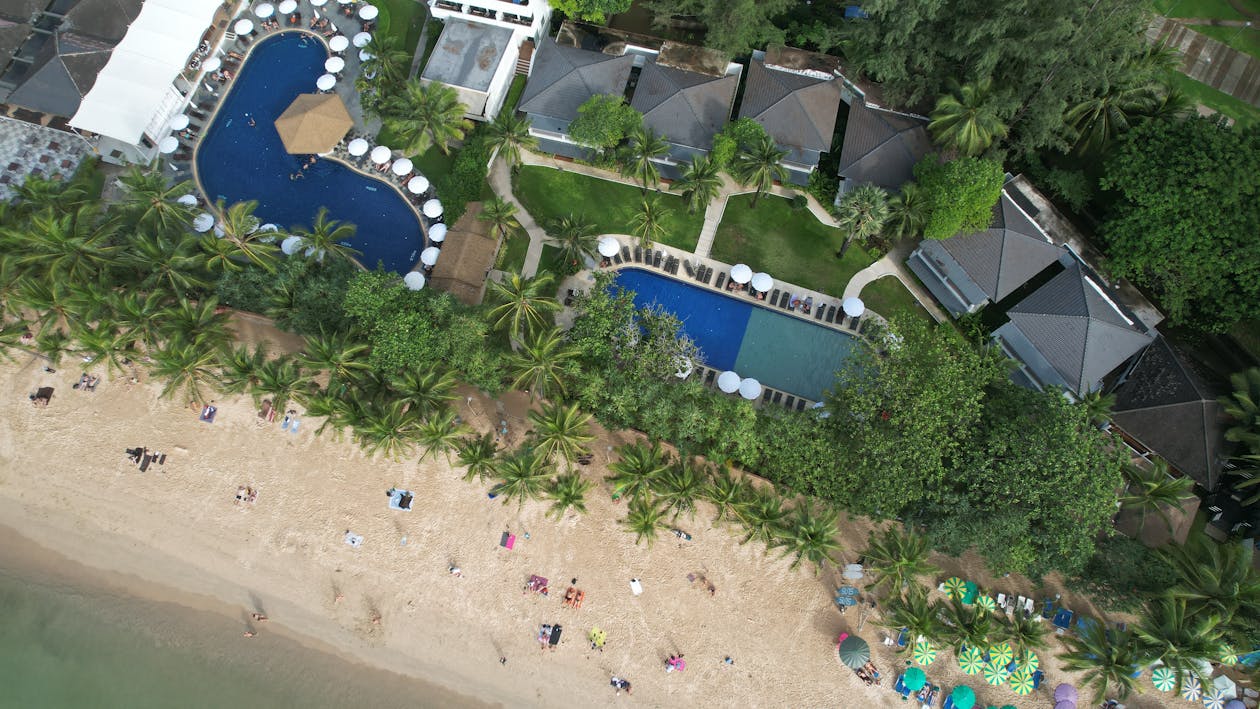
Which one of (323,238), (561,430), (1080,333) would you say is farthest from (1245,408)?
(323,238)

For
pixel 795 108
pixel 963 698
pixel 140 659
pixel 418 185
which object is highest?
pixel 795 108

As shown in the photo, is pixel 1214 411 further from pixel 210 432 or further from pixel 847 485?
pixel 210 432

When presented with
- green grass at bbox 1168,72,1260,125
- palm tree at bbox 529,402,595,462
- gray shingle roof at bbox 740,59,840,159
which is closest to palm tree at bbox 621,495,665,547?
palm tree at bbox 529,402,595,462

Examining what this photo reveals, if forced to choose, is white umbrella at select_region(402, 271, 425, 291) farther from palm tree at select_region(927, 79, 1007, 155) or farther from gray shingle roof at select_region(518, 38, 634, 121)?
palm tree at select_region(927, 79, 1007, 155)

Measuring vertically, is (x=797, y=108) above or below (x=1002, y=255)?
above

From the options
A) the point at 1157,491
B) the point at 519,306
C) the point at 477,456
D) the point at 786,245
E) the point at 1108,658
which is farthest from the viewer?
the point at 786,245

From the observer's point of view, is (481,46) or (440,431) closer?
(440,431)

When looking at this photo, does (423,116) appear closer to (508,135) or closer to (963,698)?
(508,135)
